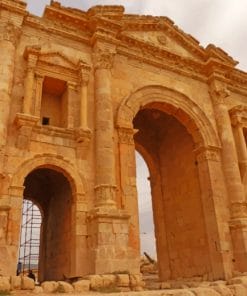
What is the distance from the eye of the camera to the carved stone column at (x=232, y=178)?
12.0m

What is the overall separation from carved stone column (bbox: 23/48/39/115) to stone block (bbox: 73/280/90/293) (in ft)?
16.1

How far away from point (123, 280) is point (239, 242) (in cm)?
522

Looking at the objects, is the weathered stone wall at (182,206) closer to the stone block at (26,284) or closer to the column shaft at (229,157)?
the column shaft at (229,157)

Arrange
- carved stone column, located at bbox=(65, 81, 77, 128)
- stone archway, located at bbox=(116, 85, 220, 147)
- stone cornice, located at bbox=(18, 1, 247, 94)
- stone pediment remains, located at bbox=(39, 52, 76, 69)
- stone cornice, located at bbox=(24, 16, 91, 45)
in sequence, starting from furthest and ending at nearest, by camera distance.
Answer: stone archway, located at bbox=(116, 85, 220, 147) → stone cornice, located at bbox=(18, 1, 247, 94) → stone cornice, located at bbox=(24, 16, 91, 45) → stone pediment remains, located at bbox=(39, 52, 76, 69) → carved stone column, located at bbox=(65, 81, 77, 128)

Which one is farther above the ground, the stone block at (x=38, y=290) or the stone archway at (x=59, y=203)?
the stone archway at (x=59, y=203)

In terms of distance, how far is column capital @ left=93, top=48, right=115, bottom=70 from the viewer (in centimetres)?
1195

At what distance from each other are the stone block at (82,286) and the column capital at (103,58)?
7.11 m

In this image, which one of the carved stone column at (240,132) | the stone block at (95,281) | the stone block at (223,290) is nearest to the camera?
the stone block at (223,290)

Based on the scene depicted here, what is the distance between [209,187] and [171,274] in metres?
4.47

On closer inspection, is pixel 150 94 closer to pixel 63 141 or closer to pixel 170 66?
pixel 170 66

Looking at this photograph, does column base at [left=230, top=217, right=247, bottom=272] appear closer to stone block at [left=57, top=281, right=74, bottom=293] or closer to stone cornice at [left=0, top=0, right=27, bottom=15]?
stone block at [left=57, top=281, right=74, bottom=293]

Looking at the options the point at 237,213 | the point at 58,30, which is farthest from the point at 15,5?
the point at 237,213

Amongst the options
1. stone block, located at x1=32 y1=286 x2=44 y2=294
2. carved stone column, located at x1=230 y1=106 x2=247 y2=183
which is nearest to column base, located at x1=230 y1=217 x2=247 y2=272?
carved stone column, located at x1=230 y1=106 x2=247 y2=183

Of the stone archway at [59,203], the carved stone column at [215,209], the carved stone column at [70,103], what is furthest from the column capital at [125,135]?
the carved stone column at [215,209]
